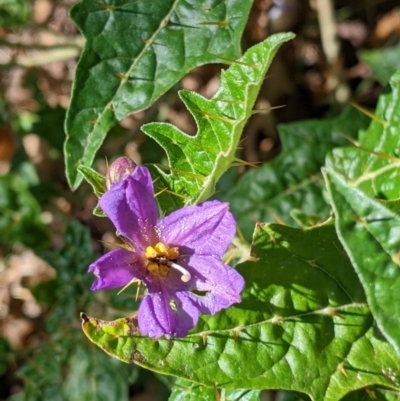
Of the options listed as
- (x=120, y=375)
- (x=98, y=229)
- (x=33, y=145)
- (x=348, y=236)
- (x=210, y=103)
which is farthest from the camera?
(x=33, y=145)

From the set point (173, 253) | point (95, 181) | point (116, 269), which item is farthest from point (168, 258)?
point (95, 181)

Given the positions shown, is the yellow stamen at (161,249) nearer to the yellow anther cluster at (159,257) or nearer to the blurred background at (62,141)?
the yellow anther cluster at (159,257)

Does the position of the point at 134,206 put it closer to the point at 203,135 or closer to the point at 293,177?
the point at 203,135

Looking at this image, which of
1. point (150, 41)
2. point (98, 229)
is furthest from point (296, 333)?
point (98, 229)

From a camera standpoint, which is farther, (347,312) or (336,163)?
(336,163)

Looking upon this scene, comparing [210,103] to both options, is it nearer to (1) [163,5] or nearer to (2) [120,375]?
(1) [163,5]

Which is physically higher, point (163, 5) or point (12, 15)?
point (163, 5)

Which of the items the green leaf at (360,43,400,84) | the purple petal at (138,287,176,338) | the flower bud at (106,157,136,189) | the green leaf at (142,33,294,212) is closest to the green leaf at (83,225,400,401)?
the purple petal at (138,287,176,338)
